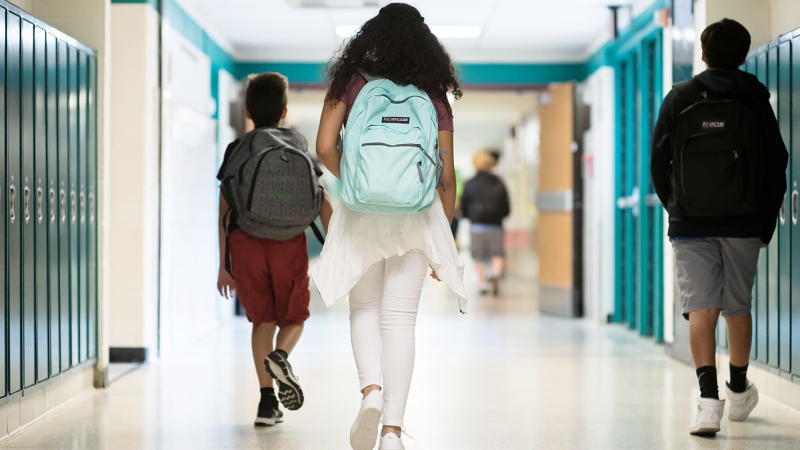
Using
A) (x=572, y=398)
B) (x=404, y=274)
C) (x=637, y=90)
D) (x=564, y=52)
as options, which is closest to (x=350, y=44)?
(x=404, y=274)

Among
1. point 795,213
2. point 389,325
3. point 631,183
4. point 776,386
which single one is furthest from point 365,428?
point 631,183

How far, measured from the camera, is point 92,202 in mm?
4250

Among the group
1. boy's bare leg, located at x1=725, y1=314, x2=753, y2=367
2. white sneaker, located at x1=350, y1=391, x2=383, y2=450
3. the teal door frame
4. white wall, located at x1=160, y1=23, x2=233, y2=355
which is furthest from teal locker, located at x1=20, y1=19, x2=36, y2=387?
the teal door frame

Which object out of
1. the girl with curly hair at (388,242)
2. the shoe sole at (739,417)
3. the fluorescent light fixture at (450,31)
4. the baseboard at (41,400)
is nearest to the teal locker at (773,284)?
the shoe sole at (739,417)

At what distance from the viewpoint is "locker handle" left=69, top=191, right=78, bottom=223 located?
3.94m

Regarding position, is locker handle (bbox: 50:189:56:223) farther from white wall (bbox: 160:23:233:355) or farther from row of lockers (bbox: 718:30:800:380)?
row of lockers (bbox: 718:30:800:380)

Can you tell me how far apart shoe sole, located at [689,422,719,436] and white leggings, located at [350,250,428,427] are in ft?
3.81

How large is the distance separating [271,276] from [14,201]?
3.15 feet

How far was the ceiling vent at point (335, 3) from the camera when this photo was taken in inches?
245

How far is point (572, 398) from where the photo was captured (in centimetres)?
404

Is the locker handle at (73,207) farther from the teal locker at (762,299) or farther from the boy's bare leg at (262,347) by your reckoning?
the teal locker at (762,299)

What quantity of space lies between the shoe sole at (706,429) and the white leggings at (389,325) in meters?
1.16

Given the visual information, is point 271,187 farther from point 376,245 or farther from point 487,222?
point 487,222

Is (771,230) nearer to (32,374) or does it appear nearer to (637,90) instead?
(32,374)
